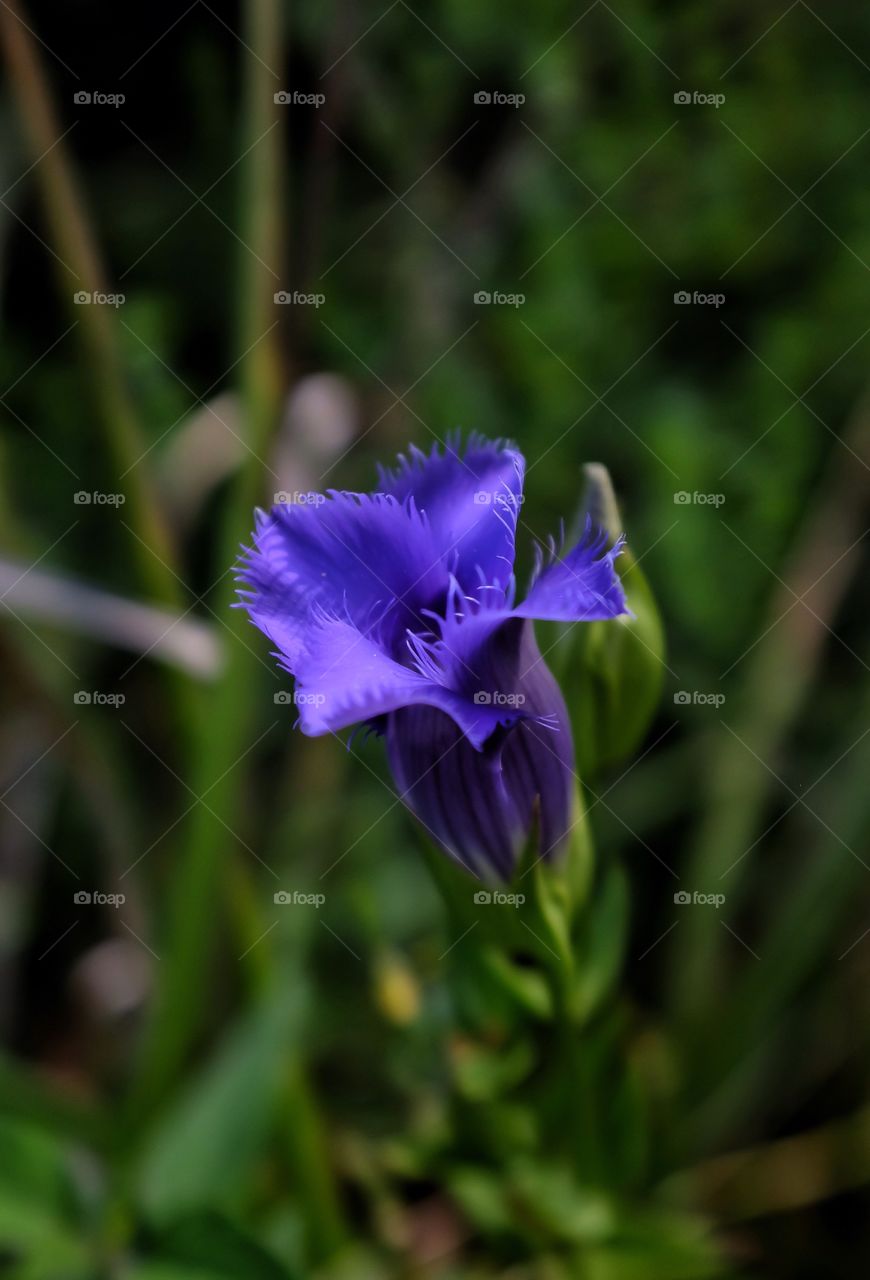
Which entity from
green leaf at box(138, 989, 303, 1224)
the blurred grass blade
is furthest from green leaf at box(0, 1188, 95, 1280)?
the blurred grass blade

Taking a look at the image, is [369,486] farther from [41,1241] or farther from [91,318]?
[41,1241]

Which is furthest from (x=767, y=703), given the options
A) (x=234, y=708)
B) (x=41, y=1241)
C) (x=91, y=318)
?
(x=41, y=1241)

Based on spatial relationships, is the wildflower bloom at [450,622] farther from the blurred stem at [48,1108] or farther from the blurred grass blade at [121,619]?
the blurred stem at [48,1108]

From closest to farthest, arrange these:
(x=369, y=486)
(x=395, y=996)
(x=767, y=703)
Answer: (x=395, y=996)
(x=767, y=703)
(x=369, y=486)

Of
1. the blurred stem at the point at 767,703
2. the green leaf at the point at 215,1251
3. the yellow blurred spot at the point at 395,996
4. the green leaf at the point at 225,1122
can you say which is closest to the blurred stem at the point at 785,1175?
the blurred stem at the point at 767,703

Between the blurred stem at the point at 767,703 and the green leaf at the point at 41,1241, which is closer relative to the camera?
the green leaf at the point at 41,1241

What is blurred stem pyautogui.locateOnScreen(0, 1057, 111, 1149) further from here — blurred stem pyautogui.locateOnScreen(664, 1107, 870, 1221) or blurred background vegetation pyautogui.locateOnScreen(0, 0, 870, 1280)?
blurred stem pyautogui.locateOnScreen(664, 1107, 870, 1221)

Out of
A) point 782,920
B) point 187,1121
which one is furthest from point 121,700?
point 782,920
